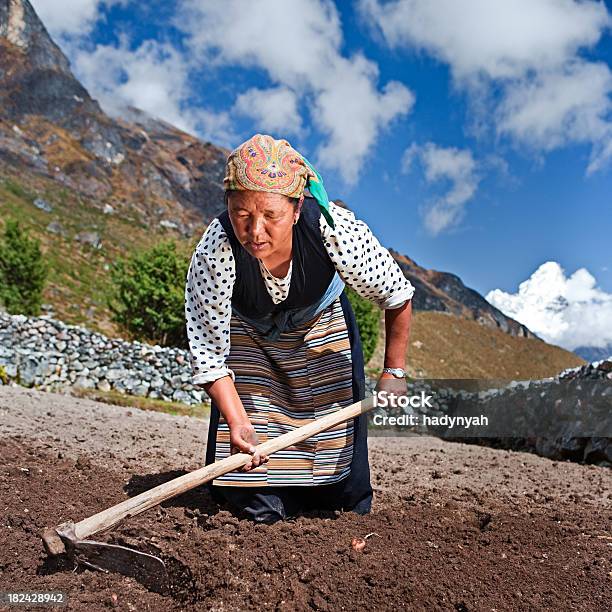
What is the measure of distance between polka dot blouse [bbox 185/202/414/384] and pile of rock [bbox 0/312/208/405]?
762 cm

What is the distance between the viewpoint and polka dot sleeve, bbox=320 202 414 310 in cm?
265

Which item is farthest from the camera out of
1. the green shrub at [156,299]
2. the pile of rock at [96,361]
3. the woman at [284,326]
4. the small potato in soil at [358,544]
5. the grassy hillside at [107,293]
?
the grassy hillside at [107,293]

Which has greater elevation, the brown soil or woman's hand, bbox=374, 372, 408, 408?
woman's hand, bbox=374, 372, 408, 408

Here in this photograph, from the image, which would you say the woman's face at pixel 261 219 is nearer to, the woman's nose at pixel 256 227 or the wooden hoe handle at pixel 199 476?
the woman's nose at pixel 256 227

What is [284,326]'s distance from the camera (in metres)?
2.90

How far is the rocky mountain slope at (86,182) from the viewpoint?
3434 centimetres

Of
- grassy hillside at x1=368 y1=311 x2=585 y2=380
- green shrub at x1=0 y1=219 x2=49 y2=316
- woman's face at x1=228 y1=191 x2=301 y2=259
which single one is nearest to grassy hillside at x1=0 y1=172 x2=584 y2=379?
grassy hillside at x1=368 y1=311 x2=585 y2=380

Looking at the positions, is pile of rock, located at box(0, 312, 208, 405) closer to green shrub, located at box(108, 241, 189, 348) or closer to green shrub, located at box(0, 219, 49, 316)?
green shrub, located at box(108, 241, 189, 348)

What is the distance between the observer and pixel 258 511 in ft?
9.17

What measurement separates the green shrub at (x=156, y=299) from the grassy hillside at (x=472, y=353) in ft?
61.8

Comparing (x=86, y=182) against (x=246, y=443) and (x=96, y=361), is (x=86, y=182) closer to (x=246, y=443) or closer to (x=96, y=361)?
(x=96, y=361)

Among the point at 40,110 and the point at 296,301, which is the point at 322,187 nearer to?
the point at 296,301

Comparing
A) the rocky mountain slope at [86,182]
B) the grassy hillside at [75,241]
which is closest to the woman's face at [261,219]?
the rocky mountain slope at [86,182]

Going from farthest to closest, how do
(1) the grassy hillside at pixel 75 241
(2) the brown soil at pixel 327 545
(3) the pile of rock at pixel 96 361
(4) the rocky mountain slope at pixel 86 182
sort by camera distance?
1. (4) the rocky mountain slope at pixel 86 182
2. (1) the grassy hillside at pixel 75 241
3. (3) the pile of rock at pixel 96 361
4. (2) the brown soil at pixel 327 545
